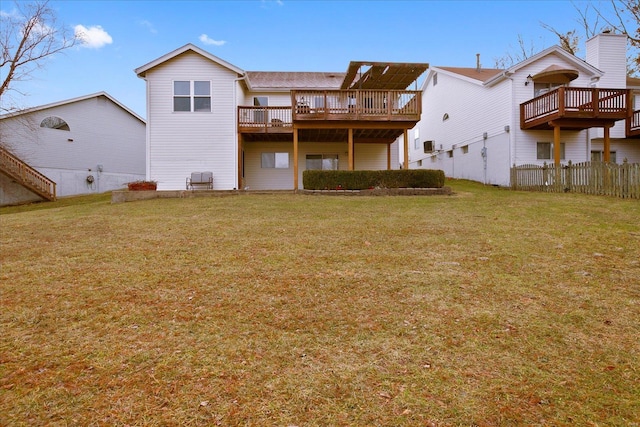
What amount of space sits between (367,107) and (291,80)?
6.59 m

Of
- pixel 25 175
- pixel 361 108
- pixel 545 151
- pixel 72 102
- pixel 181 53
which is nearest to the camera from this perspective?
pixel 361 108

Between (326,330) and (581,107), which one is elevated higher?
(581,107)

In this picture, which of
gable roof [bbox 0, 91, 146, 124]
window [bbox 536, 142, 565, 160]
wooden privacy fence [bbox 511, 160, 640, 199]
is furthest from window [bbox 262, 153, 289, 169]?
gable roof [bbox 0, 91, 146, 124]

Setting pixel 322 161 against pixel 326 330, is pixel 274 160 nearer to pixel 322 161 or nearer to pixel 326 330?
pixel 322 161

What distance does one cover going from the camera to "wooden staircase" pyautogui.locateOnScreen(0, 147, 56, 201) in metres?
20.0

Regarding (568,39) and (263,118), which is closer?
(263,118)

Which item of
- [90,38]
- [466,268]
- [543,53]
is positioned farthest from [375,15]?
[466,268]

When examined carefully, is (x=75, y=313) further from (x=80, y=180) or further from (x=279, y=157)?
(x=80, y=180)

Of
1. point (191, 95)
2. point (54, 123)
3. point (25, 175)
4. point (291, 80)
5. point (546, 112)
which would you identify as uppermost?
point (291, 80)

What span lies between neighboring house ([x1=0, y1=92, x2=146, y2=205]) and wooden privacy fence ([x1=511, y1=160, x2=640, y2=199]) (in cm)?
2588

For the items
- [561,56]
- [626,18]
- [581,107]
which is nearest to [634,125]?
[561,56]

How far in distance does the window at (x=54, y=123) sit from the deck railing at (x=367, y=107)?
17174 millimetres

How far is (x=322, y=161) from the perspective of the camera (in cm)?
2056

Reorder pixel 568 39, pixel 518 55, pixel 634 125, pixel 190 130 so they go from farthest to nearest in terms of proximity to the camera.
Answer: pixel 518 55 → pixel 568 39 → pixel 634 125 → pixel 190 130
